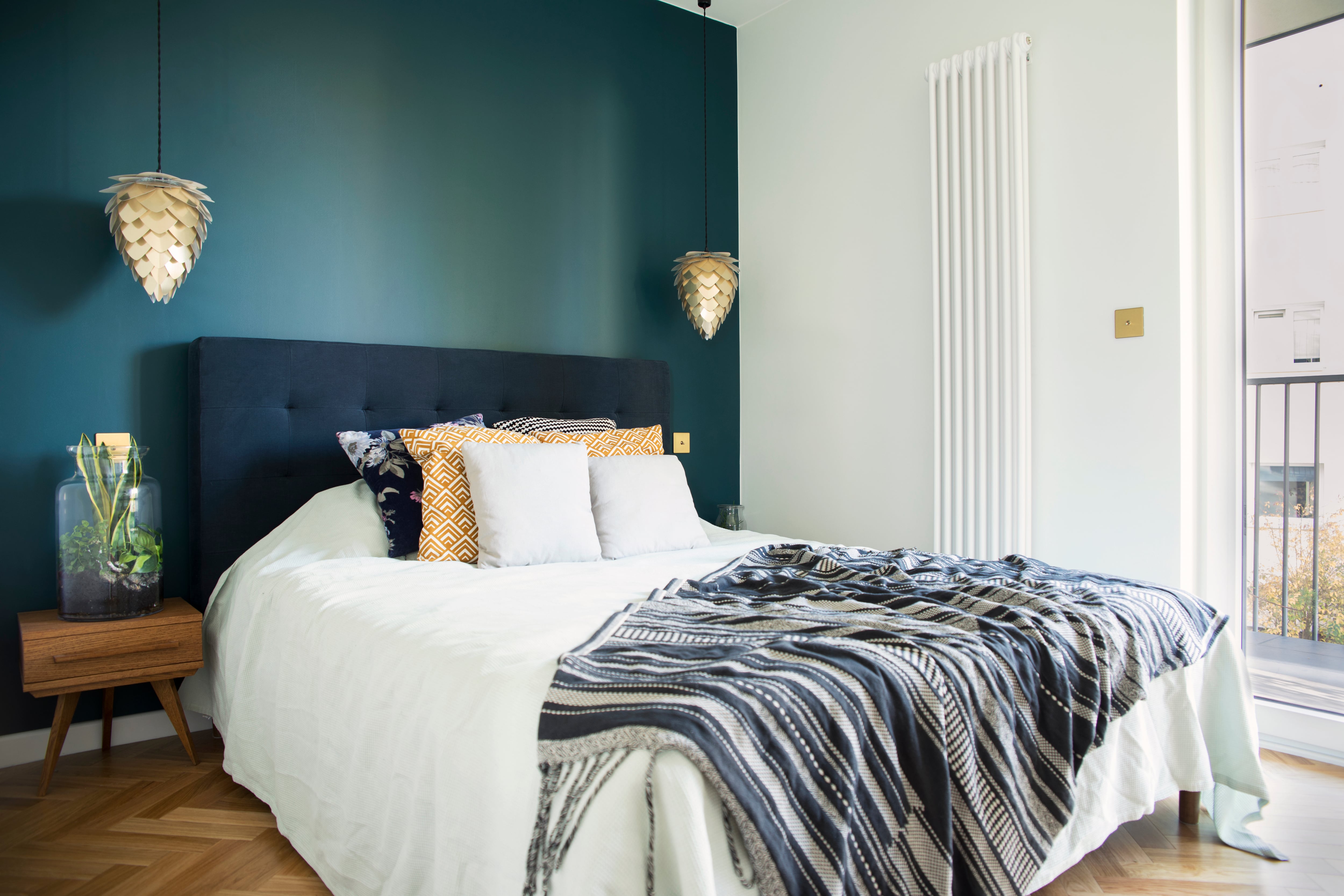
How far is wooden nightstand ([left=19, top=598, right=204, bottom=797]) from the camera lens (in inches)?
82.7

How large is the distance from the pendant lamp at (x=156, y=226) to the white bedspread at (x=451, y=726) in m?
0.80

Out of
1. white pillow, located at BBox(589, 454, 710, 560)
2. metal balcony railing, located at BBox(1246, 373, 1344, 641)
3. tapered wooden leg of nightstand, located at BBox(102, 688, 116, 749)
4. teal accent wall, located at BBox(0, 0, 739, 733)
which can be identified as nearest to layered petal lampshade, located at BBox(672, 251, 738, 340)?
teal accent wall, located at BBox(0, 0, 739, 733)

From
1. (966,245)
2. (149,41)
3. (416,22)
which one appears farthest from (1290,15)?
(149,41)

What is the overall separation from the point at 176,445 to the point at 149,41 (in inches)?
49.4

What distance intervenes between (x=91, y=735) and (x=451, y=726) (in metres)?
1.87

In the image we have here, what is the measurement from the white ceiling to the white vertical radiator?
3.63 feet

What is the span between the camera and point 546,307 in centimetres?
343

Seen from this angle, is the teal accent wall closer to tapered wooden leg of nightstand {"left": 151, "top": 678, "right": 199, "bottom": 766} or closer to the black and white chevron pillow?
tapered wooden leg of nightstand {"left": 151, "top": 678, "right": 199, "bottom": 766}

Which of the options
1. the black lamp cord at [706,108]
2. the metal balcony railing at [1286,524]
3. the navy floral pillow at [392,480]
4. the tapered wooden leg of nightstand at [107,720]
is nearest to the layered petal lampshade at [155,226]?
the navy floral pillow at [392,480]

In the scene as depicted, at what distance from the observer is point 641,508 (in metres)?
2.62

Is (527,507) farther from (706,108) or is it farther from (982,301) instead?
(706,108)

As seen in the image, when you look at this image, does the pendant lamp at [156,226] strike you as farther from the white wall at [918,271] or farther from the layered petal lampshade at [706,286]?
the white wall at [918,271]

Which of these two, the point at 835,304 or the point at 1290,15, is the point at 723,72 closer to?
the point at 835,304

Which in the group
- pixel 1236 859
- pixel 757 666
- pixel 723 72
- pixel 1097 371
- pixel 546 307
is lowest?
pixel 1236 859
